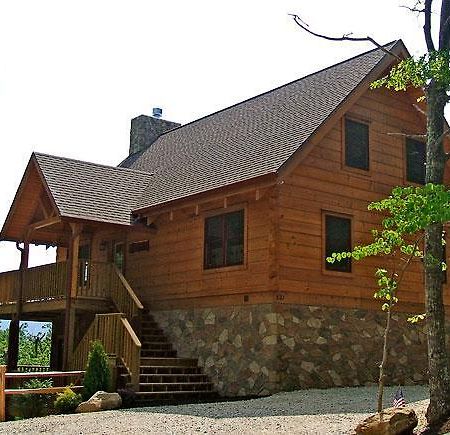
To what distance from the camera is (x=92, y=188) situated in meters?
19.7

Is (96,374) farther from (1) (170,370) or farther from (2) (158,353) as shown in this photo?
(2) (158,353)

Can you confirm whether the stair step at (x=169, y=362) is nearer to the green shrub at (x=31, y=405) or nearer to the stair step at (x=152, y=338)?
the stair step at (x=152, y=338)

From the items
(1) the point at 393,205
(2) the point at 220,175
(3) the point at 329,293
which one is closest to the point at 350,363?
(3) the point at 329,293

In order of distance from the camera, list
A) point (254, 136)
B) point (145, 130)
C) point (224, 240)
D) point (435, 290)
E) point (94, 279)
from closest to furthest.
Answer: point (435, 290), point (224, 240), point (94, 279), point (254, 136), point (145, 130)

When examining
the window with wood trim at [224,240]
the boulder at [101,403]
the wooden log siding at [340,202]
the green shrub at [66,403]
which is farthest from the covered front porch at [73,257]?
the wooden log siding at [340,202]

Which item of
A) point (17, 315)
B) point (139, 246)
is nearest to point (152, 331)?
point (139, 246)

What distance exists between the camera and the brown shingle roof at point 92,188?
1797 cm

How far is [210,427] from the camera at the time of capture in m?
10.6

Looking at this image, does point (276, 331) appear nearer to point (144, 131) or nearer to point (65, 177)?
point (65, 177)

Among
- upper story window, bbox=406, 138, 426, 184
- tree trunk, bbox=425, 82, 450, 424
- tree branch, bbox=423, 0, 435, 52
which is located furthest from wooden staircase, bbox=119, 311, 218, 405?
tree branch, bbox=423, 0, 435, 52

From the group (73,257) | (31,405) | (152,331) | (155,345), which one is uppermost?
(73,257)

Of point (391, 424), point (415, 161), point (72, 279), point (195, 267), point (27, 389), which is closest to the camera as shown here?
point (391, 424)

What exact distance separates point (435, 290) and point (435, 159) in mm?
1987

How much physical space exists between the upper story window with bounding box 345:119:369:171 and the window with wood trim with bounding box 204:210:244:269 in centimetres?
324
